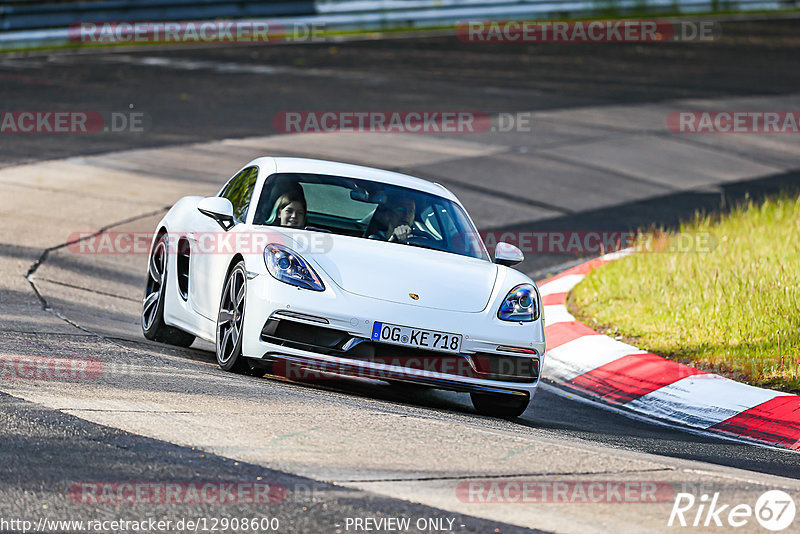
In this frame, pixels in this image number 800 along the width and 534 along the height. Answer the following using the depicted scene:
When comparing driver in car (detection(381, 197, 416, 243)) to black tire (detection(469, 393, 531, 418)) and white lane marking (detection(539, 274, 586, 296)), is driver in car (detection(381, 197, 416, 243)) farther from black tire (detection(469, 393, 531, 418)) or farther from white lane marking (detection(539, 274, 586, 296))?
white lane marking (detection(539, 274, 586, 296))

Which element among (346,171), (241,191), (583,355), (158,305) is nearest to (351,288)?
(346,171)

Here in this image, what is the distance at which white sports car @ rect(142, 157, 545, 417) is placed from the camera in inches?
268

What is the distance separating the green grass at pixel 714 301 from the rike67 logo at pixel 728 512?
3109 millimetres

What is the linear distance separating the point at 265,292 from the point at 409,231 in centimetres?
140

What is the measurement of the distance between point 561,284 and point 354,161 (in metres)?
5.28

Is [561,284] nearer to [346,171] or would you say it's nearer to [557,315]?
[557,315]

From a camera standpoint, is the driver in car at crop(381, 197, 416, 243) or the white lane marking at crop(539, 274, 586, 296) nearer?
the driver in car at crop(381, 197, 416, 243)

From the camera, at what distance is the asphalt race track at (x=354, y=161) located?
489 centimetres

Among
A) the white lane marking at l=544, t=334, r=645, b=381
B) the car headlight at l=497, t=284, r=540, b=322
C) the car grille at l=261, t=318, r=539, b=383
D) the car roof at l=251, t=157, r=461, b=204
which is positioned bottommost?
the white lane marking at l=544, t=334, r=645, b=381

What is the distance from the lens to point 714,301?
9.46 meters

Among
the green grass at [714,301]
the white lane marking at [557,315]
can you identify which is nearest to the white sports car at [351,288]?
the green grass at [714,301]

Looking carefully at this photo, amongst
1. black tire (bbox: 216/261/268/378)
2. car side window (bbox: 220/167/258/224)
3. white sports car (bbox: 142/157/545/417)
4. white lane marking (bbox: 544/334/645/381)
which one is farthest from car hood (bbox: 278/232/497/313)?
white lane marking (bbox: 544/334/645/381)

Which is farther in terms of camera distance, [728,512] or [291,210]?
[291,210]

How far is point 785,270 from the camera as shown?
396 inches
